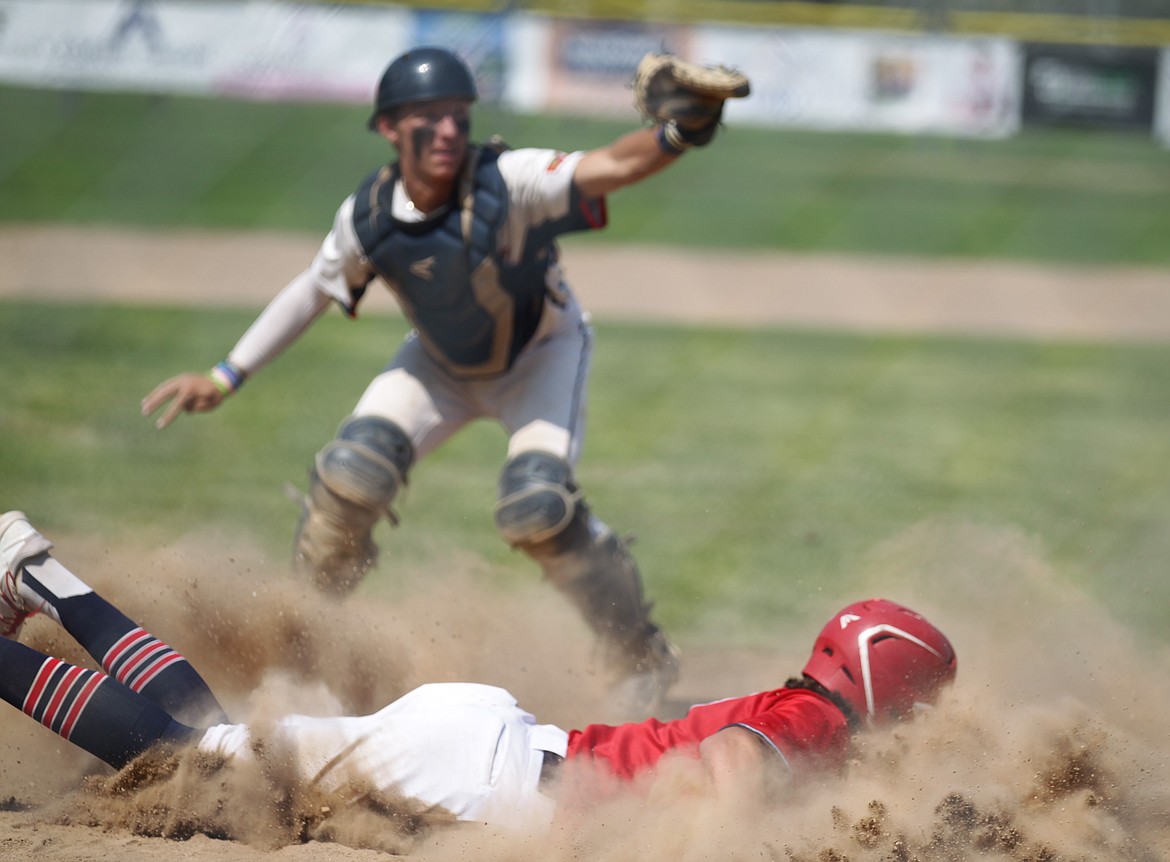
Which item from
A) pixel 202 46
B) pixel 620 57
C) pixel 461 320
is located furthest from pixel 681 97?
pixel 620 57

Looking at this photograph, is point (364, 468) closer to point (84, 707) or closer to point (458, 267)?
point (458, 267)

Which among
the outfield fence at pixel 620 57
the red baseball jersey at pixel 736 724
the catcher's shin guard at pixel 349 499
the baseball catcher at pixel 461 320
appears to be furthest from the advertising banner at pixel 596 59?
the red baseball jersey at pixel 736 724

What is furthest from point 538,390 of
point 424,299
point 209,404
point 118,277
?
point 118,277

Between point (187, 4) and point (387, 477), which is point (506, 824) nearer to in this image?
point (387, 477)

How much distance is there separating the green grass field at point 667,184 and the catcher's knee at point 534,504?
764cm

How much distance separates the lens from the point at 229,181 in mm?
11617

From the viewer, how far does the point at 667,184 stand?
13.0m

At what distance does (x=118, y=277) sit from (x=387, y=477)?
6.34m

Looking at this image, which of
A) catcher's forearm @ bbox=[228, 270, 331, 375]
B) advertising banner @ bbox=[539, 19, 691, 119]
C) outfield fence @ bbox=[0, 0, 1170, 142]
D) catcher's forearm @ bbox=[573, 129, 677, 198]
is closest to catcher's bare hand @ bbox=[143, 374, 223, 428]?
catcher's forearm @ bbox=[228, 270, 331, 375]

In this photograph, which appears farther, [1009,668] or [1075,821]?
[1009,668]

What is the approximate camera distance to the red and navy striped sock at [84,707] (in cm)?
226

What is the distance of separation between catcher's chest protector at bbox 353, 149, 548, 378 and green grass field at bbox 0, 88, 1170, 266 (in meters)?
7.31

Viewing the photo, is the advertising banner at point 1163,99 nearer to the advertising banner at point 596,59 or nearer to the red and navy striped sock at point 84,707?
the advertising banner at point 596,59

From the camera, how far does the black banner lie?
623 inches
